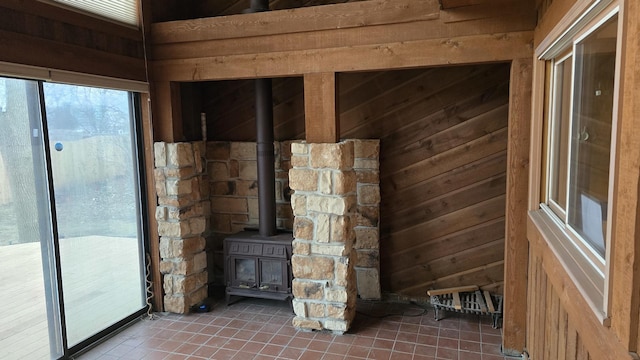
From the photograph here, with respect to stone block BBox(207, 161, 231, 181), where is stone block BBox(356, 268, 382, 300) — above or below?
below

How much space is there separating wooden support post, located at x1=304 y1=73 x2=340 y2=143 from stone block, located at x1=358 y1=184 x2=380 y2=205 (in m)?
0.78

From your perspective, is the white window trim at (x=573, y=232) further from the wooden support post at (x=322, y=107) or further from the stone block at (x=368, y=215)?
the stone block at (x=368, y=215)

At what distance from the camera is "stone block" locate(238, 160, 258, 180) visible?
4.52m

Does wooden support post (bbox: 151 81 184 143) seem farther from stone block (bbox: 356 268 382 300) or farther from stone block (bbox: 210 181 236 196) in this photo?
stone block (bbox: 356 268 382 300)

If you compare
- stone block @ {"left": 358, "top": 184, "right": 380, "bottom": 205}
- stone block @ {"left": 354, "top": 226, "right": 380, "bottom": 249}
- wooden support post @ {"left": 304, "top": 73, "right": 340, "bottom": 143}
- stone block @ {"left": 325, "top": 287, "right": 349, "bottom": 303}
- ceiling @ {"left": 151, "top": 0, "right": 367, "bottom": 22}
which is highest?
ceiling @ {"left": 151, "top": 0, "right": 367, "bottom": 22}

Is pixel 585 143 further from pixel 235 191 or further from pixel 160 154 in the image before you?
pixel 235 191

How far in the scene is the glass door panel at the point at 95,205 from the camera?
10.6 ft

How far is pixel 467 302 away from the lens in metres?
3.80

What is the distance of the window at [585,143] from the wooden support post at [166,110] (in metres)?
2.96

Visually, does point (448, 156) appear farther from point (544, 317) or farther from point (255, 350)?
point (255, 350)

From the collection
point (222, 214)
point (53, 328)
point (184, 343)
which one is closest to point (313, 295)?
point (184, 343)

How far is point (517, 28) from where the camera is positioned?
2965 mm

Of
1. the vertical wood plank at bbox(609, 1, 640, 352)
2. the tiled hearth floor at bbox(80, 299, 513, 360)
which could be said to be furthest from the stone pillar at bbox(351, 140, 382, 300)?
the vertical wood plank at bbox(609, 1, 640, 352)

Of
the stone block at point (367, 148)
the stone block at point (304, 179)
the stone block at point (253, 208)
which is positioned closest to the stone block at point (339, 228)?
the stone block at point (304, 179)
